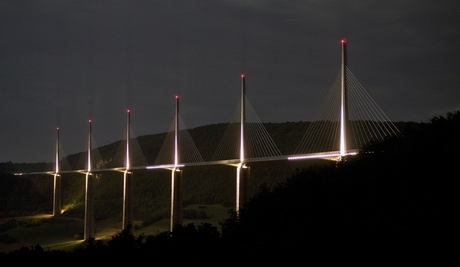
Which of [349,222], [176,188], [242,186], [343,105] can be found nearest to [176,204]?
[176,188]

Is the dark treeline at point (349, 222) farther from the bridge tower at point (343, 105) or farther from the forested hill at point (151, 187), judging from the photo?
the forested hill at point (151, 187)

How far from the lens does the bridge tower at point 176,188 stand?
5066cm

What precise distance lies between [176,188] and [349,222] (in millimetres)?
33344

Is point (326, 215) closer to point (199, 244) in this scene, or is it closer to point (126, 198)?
point (199, 244)

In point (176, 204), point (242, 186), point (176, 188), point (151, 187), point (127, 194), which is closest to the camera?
point (242, 186)

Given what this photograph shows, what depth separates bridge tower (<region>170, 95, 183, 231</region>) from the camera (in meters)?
50.7

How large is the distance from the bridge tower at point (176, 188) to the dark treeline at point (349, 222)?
908 inches

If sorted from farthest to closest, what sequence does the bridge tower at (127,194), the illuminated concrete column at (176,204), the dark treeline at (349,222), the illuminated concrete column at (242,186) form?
the bridge tower at (127,194)
the illuminated concrete column at (176,204)
the illuminated concrete column at (242,186)
the dark treeline at (349,222)

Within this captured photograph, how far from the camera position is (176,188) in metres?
52.1

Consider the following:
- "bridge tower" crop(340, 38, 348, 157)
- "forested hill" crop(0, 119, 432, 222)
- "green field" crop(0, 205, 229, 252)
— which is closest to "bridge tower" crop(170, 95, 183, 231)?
"green field" crop(0, 205, 229, 252)

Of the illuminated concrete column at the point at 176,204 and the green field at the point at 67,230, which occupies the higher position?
the illuminated concrete column at the point at 176,204

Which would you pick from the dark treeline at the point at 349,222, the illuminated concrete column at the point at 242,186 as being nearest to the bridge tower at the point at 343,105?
the dark treeline at the point at 349,222

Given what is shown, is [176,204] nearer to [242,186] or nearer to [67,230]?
[242,186]

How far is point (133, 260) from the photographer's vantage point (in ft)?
71.8
